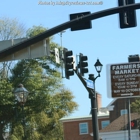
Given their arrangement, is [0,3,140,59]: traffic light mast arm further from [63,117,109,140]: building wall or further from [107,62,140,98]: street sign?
[63,117,109,140]: building wall

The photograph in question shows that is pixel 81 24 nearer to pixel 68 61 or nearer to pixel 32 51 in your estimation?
pixel 32 51

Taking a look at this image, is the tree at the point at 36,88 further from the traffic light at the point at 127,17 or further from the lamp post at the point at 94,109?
the traffic light at the point at 127,17

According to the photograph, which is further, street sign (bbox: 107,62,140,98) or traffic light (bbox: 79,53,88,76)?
traffic light (bbox: 79,53,88,76)

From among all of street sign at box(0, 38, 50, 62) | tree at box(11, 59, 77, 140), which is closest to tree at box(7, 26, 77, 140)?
tree at box(11, 59, 77, 140)

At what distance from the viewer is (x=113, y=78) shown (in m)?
17.8

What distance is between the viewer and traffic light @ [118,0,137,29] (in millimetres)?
13062

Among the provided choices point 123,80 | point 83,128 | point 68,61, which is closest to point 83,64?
point 68,61

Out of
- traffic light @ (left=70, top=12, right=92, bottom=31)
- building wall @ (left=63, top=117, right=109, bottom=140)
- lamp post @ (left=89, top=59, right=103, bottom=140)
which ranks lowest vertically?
building wall @ (left=63, top=117, right=109, bottom=140)

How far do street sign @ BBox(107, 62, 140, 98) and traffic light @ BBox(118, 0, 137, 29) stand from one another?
4608mm

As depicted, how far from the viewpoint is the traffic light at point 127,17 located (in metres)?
13.1

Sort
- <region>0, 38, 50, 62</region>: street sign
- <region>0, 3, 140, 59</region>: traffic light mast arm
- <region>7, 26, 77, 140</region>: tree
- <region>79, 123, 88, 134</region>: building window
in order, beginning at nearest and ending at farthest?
<region>0, 3, 140, 59</region>: traffic light mast arm, <region>0, 38, 50, 62</region>: street sign, <region>7, 26, 77, 140</region>: tree, <region>79, 123, 88, 134</region>: building window

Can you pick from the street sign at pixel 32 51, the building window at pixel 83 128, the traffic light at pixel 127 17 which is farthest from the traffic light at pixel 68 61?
the building window at pixel 83 128

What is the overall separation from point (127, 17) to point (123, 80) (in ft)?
17.2

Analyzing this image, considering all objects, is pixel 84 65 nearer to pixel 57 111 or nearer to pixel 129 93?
pixel 129 93
